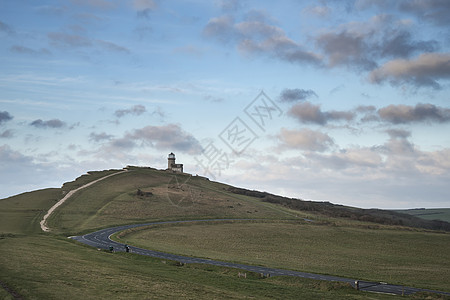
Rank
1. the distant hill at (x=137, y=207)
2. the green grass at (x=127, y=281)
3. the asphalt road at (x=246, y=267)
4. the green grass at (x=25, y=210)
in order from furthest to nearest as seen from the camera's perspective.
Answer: the distant hill at (x=137, y=207) → the green grass at (x=25, y=210) → the asphalt road at (x=246, y=267) → the green grass at (x=127, y=281)

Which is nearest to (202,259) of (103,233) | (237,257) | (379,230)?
(237,257)

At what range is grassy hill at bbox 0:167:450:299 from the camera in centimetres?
4125

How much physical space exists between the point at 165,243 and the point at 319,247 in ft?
110

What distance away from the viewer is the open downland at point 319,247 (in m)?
67.0

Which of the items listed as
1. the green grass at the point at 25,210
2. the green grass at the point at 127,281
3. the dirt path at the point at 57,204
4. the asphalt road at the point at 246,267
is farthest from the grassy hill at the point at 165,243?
the asphalt road at the point at 246,267

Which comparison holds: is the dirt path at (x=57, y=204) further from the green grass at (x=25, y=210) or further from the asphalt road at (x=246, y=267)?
the asphalt road at (x=246, y=267)

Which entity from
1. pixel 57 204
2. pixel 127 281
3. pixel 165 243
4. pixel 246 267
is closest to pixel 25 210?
pixel 57 204

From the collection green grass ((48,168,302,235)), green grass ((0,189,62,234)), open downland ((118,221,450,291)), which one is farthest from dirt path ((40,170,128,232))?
open downland ((118,221,450,291))

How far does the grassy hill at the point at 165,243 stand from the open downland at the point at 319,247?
30cm

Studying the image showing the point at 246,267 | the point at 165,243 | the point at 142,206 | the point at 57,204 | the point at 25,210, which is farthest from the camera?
the point at 142,206

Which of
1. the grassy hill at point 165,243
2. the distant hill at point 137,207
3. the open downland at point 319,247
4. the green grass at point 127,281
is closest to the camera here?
the green grass at point 127,281

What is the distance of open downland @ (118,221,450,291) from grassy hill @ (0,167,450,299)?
0.98 ft

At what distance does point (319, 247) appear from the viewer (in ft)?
321

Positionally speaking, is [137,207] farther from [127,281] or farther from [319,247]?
[127,281]
